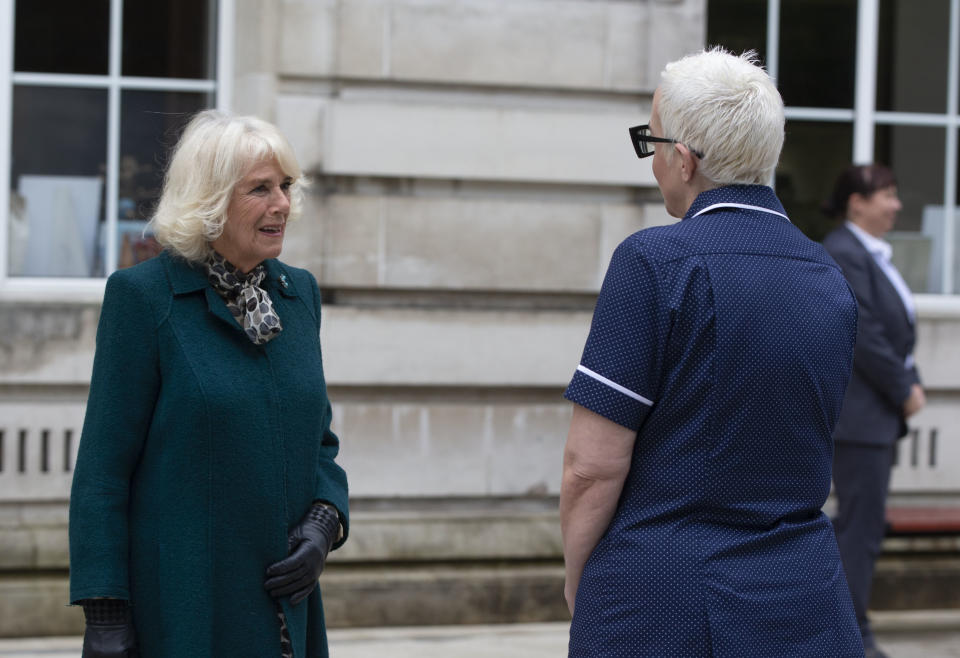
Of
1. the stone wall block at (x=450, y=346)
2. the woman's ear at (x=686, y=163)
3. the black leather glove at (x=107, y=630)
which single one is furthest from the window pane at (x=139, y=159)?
the woman's ear at (x=686, y=163)

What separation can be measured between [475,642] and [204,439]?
305 cm

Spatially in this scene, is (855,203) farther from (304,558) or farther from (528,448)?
(304,558)

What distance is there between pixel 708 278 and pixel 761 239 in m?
0.16

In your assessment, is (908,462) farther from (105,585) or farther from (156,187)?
(105,585)

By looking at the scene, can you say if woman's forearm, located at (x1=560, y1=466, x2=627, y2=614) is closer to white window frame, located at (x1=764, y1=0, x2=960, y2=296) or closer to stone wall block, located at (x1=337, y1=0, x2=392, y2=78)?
stone wall block, located at (x1=337, y1=0, x2=392, y2=78)

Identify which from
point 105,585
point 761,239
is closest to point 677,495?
point 761,239

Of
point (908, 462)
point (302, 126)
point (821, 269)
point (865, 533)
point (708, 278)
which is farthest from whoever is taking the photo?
point (908, 462)

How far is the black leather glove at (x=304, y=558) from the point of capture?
8.54ft

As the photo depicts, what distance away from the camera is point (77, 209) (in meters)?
5.67

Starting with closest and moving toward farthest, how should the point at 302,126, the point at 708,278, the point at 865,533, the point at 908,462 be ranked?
the point at 708,278
the point at 865,533
the point at 302,126
the point at 908,462

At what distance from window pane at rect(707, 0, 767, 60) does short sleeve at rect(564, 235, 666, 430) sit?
436 cm

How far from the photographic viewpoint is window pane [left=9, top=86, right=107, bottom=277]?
559cm

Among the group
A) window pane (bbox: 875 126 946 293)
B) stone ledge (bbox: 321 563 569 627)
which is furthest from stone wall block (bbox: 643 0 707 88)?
stone ledge (bbox: 321 563 569 627)

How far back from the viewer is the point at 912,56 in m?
6.53
